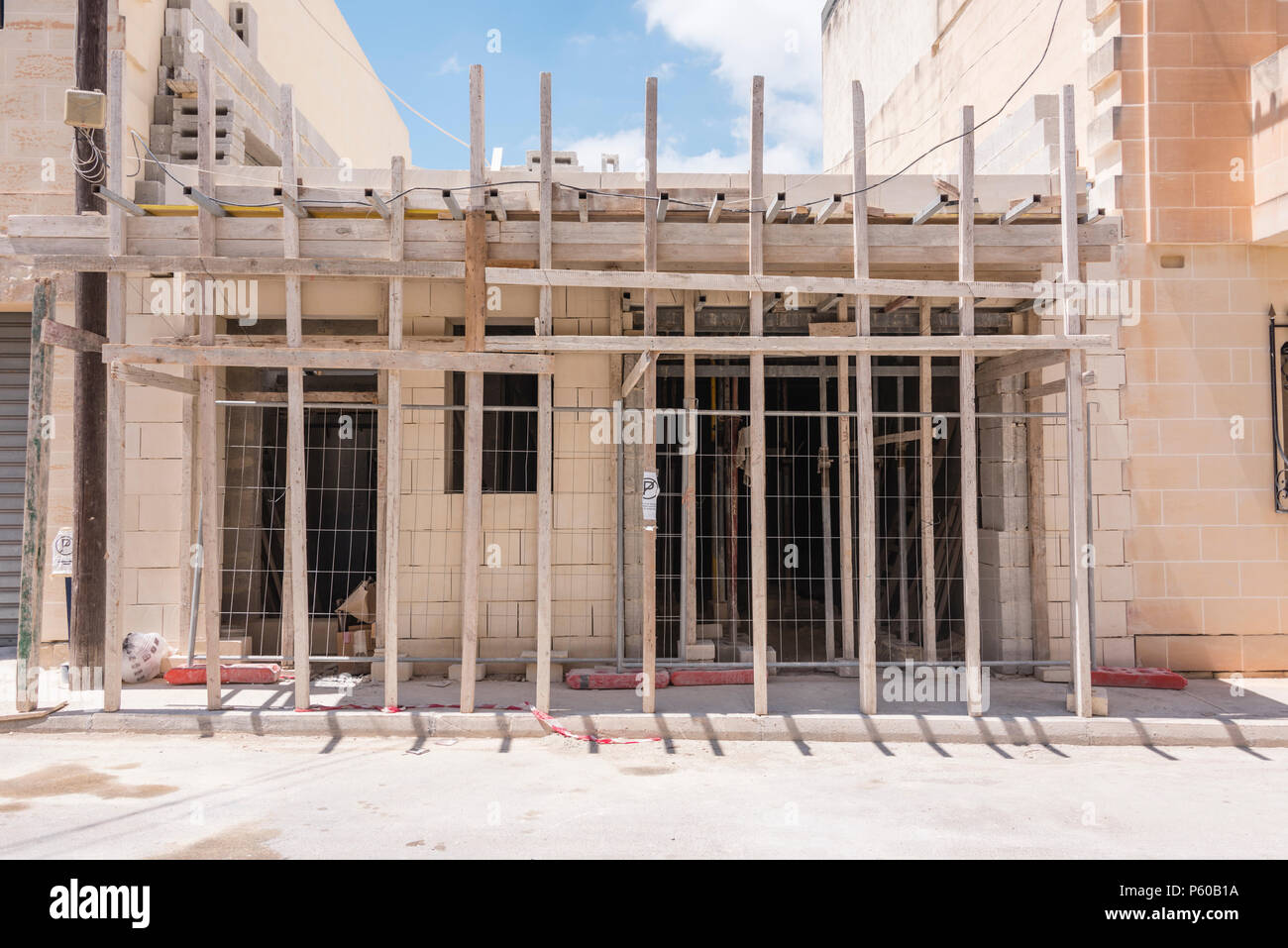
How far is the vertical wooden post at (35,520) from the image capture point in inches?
285

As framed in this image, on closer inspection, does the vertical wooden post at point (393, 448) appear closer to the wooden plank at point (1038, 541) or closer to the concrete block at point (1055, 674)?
the wooden plank at point (1038, 541)

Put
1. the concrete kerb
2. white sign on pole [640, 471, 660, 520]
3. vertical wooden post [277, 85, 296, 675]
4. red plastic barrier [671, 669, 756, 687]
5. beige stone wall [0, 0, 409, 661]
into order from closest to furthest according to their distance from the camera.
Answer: vertical wooden post [277, 85, 296, 675]
the concrete kerb
white sign on pole [640, 471, 660, 520]
red plastic barrier [671, 669, 756, 687]
beige stone wall [0, 0, 409, 661]

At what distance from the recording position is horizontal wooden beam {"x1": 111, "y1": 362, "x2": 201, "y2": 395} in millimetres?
7086

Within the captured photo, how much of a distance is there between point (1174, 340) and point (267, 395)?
1025cm

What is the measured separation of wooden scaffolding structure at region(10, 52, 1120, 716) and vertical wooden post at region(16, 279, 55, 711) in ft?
0.06

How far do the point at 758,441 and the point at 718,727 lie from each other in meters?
2.45

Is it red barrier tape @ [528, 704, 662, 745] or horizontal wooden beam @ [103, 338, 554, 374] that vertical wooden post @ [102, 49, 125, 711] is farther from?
red barrier tape @ [528, 704, 662, 745]

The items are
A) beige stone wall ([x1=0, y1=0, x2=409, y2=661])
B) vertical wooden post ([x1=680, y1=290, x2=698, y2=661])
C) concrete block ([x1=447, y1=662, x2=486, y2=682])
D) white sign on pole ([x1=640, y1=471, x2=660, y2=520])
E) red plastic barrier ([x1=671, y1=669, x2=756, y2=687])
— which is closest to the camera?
white sign on pole ([x1=640, y1=471, x2=660, y2=520])

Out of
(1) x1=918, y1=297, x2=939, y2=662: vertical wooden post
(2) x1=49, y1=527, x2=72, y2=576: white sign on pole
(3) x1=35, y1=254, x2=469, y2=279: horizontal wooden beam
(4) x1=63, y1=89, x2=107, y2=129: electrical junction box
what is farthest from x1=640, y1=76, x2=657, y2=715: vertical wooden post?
(2) x1=49, y1=527, x2=72, y2=576: white sign on pole

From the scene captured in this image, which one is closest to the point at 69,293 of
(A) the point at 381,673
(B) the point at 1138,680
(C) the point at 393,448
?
(C) the point at 393,448

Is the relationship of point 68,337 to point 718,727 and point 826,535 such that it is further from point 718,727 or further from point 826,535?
point 826,535

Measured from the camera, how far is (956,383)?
425 inches

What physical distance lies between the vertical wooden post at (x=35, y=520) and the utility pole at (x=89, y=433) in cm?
65

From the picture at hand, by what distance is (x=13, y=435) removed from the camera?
416 inches
